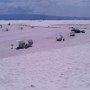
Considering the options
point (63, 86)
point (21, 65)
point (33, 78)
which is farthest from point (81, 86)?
point (21, 65)

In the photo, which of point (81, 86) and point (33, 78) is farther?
point (33, 78)

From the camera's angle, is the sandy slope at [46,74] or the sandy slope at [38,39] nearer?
the sandy slope at [46,74]

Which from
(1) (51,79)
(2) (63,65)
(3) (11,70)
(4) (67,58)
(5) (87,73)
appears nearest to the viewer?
(1) (51,79)

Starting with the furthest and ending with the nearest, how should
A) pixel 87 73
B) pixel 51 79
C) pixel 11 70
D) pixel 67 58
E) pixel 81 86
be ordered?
pixel 67 58 → pixel 11 70 → pixel 87 73 → pixel 51 79 → pixel 81 86

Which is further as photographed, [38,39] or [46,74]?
[38,39]

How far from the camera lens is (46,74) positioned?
9375 millimetres

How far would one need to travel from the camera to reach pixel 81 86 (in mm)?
7754

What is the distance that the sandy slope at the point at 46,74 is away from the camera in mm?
7840

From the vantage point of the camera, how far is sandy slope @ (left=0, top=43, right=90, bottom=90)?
25.7 ft

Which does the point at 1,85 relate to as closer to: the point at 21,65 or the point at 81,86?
the point at 81,86

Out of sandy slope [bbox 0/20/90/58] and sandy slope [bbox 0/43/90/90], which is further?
sandy slope [bbox 0/20/90/58]

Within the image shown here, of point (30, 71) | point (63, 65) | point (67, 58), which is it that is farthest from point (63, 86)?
point (67, 58)

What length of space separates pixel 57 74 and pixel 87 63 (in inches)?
94.7

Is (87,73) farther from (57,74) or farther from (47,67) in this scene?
(47,67)
